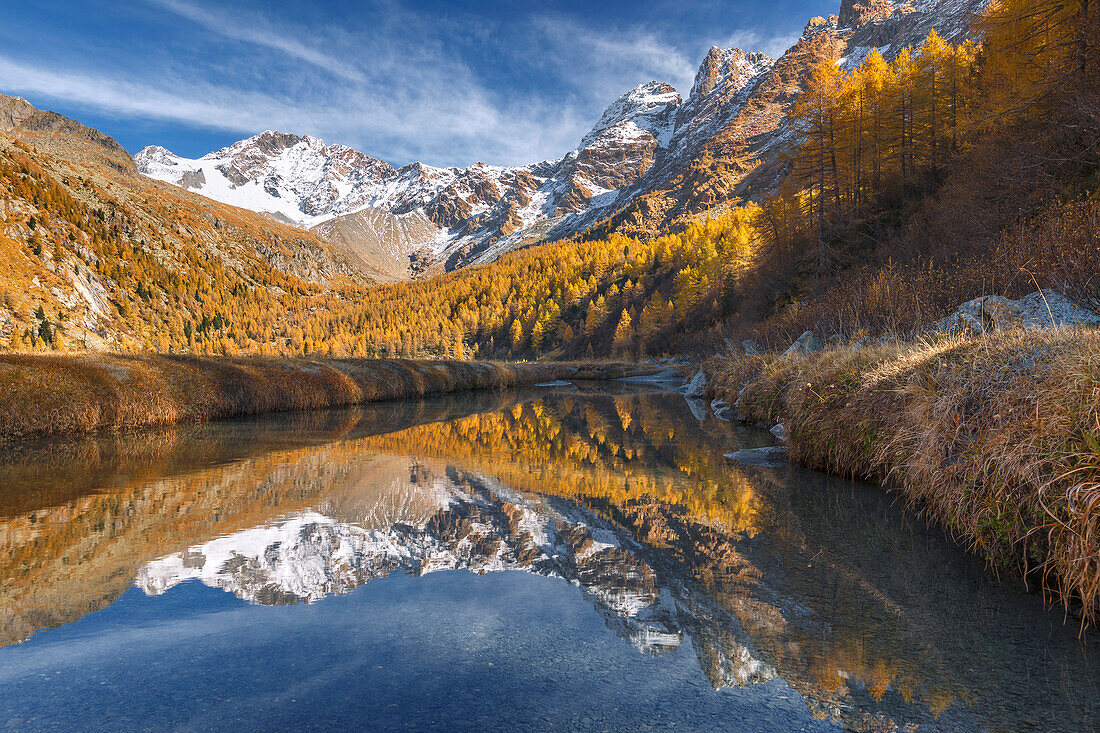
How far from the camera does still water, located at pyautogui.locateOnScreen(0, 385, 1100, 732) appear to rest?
3.04m

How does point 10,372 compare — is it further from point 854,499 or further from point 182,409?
point 854,499

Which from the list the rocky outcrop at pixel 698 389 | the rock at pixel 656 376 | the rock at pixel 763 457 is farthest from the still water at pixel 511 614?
the rock at pixel 656 376

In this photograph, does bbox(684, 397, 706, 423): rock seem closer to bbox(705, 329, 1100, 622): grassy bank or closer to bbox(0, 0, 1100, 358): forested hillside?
bbox(0, 0, 1100, 358): forested hillside

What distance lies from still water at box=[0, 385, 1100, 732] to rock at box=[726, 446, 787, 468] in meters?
1.43

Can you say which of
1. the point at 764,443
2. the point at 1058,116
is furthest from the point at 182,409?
the point at 1058,116

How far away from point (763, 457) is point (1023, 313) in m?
4.93

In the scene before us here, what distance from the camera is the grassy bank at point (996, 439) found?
385cm

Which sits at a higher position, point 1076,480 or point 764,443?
point 1076,480

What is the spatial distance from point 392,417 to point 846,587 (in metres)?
20.3

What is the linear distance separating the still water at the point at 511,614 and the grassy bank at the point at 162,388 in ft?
24.3

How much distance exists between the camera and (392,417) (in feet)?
74.6

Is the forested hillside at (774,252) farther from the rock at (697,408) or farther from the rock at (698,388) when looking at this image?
the rock at (697,408)

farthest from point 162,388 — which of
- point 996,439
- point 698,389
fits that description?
point 698,389

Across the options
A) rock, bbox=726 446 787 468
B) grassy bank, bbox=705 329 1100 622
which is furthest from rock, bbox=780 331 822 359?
grassy bank, bbox=705 329 1100 622
